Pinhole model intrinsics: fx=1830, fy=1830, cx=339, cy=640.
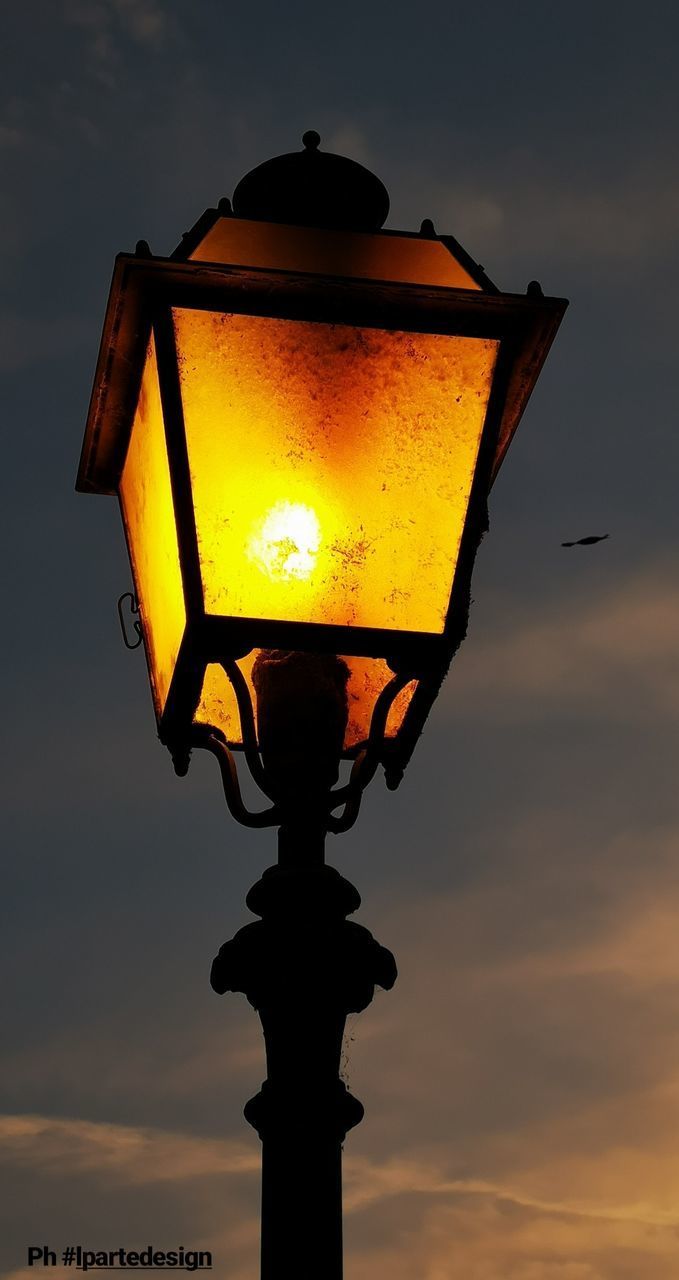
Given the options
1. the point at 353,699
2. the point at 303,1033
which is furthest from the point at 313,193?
the point at 303,1033

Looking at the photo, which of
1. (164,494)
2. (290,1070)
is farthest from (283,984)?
(164,494)

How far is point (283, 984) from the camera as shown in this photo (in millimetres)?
2871

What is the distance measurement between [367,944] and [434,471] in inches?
31.2

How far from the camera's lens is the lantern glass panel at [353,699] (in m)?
3.56

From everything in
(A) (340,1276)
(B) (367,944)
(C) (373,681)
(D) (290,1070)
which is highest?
(C) (373,681)

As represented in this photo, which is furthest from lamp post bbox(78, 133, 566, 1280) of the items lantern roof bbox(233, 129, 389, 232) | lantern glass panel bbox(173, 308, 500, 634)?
lantern roof bbox(233, 129, 389, 232)

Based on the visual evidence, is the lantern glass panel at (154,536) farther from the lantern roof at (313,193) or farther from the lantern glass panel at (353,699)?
the lantern roof at (313,193)

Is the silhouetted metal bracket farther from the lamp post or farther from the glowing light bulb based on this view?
the glowing light bulb

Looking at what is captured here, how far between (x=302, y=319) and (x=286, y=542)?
39cm

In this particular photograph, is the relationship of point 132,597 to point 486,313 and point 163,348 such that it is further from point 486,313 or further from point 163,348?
point 486,313

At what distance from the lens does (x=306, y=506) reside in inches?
118

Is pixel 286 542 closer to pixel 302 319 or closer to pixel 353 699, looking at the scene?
pixel 302 319

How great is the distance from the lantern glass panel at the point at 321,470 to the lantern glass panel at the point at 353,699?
1.66ft

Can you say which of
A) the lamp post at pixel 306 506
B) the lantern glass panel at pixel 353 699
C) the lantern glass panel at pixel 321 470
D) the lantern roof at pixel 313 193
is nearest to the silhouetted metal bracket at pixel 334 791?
the lamp post at pixel 306 506
